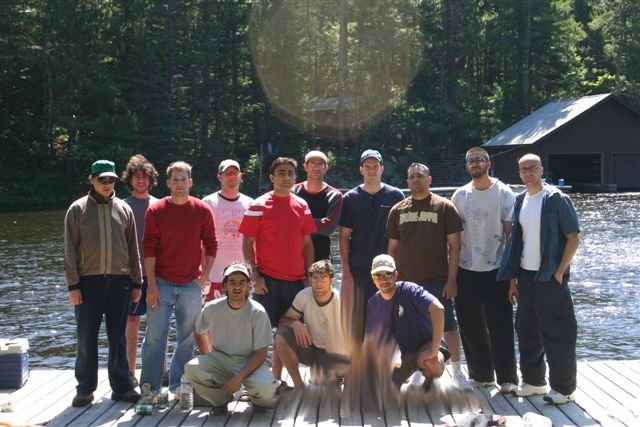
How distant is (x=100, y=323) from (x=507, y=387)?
9.60 ft

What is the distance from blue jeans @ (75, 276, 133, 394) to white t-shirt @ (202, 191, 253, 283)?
1.03 meters

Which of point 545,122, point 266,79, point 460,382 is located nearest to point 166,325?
point 460,382

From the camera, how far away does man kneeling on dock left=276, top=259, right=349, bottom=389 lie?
5980mm

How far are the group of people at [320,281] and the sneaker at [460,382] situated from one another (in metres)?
0.04

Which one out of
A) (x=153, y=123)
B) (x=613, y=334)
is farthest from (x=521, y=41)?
(x=613, y=334)

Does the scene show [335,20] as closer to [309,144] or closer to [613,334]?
[309,144]

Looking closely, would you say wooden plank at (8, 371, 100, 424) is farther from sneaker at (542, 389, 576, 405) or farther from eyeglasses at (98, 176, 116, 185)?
sneaker at (542, 389, 576, 405)

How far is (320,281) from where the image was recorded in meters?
5.83

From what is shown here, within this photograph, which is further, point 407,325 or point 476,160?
point 476,160

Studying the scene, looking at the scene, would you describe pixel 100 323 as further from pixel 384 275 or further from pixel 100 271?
pixel 384 275

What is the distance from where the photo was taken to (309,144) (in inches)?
1681

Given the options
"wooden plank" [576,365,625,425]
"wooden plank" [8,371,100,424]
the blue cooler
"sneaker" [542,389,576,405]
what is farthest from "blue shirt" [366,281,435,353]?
the blue cooler

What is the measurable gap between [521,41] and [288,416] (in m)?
42.3

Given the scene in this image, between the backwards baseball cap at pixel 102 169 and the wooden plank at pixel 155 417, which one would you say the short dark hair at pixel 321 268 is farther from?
the backwards baseball cap at pixel 102 169
